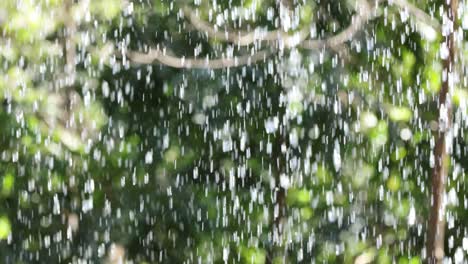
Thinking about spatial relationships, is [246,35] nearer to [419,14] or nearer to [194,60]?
[194,60]

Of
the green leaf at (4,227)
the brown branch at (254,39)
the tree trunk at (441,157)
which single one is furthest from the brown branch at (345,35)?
the green leaf at (4,227)

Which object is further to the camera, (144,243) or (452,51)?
(144,243)

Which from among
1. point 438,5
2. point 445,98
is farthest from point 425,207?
point 438,5

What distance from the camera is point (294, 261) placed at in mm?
1764

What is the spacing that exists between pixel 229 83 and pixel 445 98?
0.36 m

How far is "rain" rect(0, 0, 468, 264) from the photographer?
1.69m

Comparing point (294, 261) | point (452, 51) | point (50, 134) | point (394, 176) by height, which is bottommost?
point (294, 261)

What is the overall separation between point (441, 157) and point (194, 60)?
1.45ft

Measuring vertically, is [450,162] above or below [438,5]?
below

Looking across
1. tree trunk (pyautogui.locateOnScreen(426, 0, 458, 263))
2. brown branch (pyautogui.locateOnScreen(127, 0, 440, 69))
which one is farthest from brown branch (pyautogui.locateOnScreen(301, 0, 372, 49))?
tree trunk (pyautogui.locateOnScreen(426, 0, 458, 263))

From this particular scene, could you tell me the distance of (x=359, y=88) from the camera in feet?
5.66

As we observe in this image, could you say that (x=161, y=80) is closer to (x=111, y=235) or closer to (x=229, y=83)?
(x=229, y=83)

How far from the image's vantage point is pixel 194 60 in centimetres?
171

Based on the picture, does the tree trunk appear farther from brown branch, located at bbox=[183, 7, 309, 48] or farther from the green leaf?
the green leaf
